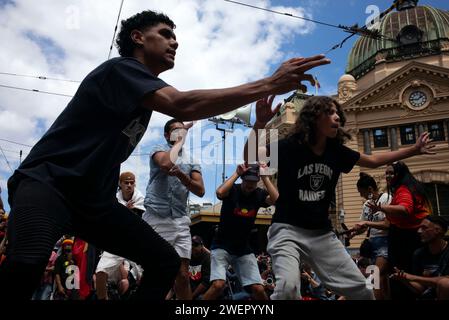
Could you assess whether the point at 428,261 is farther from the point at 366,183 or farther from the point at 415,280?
the point at 366,183

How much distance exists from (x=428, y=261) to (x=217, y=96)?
15.0 feet

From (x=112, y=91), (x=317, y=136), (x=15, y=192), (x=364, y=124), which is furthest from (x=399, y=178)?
(x=364, y=124)

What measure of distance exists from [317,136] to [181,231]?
7.10ft

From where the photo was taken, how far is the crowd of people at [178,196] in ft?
7.52

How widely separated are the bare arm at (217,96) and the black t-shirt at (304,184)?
1463mm

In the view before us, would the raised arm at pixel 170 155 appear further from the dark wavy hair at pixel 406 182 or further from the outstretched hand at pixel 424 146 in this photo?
the dark wavy hair at pixel 406 182

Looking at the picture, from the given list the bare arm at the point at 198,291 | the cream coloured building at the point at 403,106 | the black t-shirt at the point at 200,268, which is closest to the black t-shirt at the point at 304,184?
the bare arm at the point at 198,291

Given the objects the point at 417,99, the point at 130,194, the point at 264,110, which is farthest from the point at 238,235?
the point at 417,99

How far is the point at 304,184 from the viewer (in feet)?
12.0

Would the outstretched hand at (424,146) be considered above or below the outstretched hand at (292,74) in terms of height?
above

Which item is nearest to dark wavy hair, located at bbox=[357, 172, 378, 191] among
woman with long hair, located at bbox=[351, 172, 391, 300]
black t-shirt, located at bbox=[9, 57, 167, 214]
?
woman with long hair, located at bbox=[351, 172, 391, 300]

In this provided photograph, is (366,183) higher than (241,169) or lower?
higher
